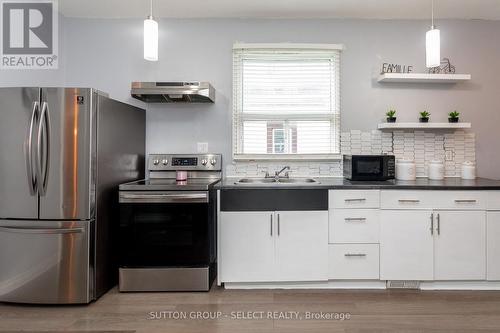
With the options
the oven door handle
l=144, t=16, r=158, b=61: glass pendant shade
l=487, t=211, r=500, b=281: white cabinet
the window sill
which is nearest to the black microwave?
the window sill

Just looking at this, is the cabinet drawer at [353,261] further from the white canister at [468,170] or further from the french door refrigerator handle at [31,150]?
the french door refrigerator handle at [31,150]

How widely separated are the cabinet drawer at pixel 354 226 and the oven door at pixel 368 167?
0.42 m

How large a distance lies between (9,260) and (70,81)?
1790 mm

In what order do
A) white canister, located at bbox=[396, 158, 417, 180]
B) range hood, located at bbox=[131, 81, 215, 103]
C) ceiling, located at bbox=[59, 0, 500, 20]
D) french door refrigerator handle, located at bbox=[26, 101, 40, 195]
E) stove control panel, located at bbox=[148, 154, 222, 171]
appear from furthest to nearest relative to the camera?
stove control panel, located at bbox=[148, 154, 222, 171] → white canister, located at bbox=[396, 158, 417, 180] → ceiling, located at bbox=[59, 0, 500, 20] → range hood, located at bbox=[131, 81, 215, 103] → french door refrigerator handle, located at bbox=[26, 101, 40, 195]

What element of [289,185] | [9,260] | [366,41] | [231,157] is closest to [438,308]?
[289,185]

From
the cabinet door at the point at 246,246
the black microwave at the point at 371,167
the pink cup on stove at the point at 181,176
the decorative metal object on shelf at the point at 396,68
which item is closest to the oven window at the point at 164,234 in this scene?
the cabinet door at the point at 246,246

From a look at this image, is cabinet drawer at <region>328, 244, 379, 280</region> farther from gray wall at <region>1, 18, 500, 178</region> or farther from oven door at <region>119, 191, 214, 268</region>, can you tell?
gray wall at <region>1, 18, 500, 178</region>

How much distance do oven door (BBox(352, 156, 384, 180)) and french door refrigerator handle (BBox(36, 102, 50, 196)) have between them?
248cm

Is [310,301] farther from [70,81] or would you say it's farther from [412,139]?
[70,81]

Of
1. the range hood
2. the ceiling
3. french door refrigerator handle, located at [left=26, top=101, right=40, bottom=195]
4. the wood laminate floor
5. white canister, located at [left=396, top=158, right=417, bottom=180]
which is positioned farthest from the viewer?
white canister, located at [left=396, top=158, right=417, bottom=180]

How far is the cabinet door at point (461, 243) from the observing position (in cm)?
279

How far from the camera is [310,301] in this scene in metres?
2.66

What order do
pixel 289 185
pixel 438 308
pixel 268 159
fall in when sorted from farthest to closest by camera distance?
pixel 268 159 → pixel 289 185 → pixel 438 308

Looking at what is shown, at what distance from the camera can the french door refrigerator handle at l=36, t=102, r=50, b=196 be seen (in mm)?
2482
